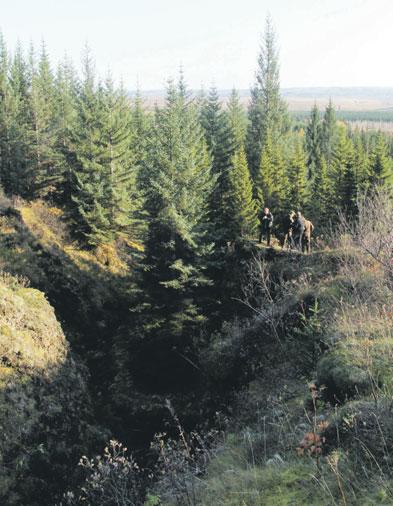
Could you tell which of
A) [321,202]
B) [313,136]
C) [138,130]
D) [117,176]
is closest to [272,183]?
[321,202]

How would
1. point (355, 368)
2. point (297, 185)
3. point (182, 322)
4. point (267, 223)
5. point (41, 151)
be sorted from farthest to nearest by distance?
point (41, 151) → point (297, 185) → point (267, 223) → point (182, 322) → point (355, 368)

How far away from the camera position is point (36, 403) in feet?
51.2

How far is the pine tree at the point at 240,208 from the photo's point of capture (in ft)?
85.5

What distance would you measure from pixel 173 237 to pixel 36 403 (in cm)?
899

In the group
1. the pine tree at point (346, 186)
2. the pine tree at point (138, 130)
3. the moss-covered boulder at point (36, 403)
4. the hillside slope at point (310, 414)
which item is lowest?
the moss-covered boulder at point (36, 403)

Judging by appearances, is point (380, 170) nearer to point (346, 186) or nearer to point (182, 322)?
point (346, 186)

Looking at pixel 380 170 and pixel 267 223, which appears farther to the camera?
pixel 380 170

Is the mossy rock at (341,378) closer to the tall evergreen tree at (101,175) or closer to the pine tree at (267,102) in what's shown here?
the tall evergreen tree at (101,175)

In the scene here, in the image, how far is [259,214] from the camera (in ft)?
97.9

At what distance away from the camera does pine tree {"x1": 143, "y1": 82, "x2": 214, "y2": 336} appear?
66.1ft

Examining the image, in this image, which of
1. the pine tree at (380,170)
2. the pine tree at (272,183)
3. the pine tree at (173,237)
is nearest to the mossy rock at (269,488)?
the pine tree at (173,237)

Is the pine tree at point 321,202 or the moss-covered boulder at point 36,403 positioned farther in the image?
the pine tree at point 321,202

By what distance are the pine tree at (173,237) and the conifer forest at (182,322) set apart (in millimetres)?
95

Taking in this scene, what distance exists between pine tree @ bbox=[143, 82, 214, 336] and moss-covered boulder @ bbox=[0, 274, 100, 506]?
458 cm
